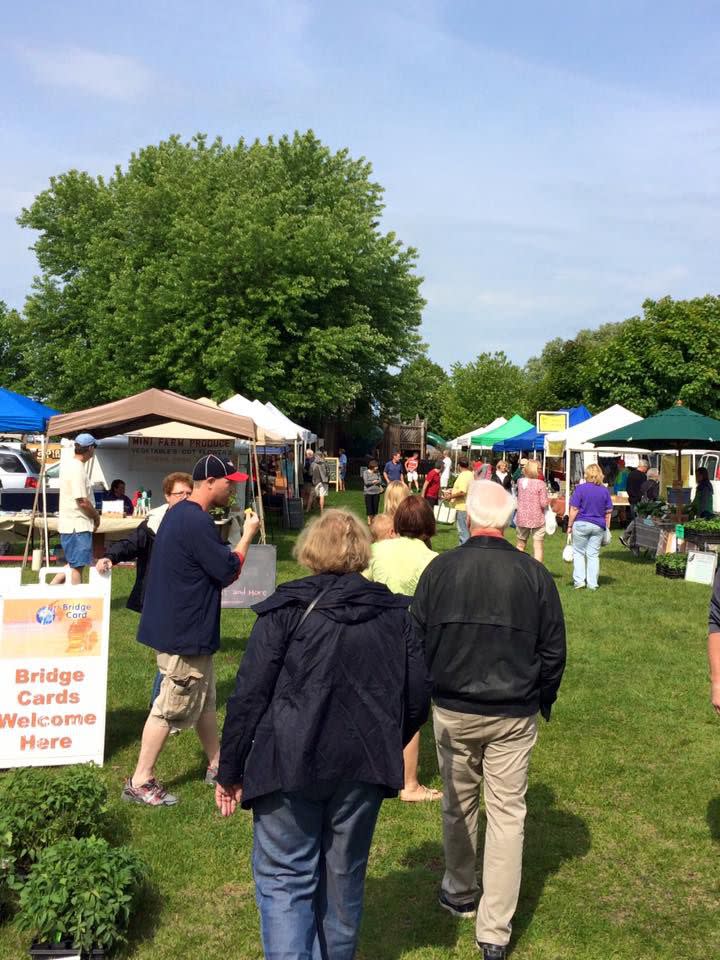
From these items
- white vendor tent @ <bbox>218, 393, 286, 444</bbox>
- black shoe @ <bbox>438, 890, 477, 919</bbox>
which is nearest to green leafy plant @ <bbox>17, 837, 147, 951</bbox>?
black shoe @ <bbox>438, 890, 477, 919</bbox>

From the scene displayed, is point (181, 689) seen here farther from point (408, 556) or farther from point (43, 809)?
point (408, 556)

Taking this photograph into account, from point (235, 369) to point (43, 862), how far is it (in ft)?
88.5

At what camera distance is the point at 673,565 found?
46.5 feet

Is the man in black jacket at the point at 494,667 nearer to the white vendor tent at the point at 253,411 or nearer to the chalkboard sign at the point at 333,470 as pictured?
the white vendor tent at the point at 253,411

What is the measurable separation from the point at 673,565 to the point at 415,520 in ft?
33.0

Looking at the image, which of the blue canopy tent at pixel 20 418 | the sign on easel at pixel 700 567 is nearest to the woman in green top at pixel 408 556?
the sign on easel at pixel 700 567

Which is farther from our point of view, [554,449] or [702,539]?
[554,449]

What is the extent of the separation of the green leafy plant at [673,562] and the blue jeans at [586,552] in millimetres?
1928

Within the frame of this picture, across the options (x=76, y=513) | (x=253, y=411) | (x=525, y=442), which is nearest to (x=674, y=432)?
(x=253, y=411)

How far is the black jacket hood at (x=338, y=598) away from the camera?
2.89 meters

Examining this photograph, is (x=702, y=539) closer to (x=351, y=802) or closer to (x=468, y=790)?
(x=468, y=790)

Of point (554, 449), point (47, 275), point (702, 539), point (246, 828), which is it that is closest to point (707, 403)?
point (554, 449)

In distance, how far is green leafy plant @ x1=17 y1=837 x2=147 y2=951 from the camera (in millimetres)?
3520

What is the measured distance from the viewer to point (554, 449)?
26703 mm
